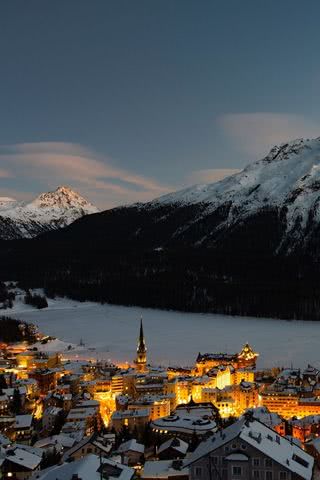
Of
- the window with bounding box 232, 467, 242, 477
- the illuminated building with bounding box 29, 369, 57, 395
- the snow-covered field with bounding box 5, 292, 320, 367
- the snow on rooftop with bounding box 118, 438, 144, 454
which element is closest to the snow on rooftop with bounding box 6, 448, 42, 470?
the snow on rooftop with bounding box 118, 438, 144, 454

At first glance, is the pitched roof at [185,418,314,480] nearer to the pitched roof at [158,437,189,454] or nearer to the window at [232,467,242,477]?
the window at [232,467,242,477]

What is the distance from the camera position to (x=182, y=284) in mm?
168500

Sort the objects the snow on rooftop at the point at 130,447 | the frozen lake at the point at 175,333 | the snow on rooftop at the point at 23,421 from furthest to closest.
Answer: the frozen lake at the point at 175,333 → the snow on rooftop at the point at 23,421 → the snow on rooftop at the point at 130,447

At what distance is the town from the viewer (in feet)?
93.9

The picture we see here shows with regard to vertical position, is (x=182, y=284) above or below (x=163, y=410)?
above

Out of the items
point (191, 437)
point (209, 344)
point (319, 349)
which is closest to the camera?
point (191, 437)

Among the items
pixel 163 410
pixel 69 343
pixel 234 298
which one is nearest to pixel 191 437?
pixel 163 410

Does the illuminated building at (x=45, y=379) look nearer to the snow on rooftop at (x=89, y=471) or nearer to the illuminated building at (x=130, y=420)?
the illuminated building at (x=130, y=420)

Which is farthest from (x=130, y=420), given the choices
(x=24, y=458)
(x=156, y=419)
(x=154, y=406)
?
(x=24, y=458)

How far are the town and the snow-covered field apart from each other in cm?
413

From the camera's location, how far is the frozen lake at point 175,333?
80.1 meters

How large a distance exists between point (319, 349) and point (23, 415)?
1649 inches

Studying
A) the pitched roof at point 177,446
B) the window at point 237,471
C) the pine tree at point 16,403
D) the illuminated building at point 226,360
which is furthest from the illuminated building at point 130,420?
the window at point 237,471

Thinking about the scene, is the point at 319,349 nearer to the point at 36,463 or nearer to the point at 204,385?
the point at 204,385
